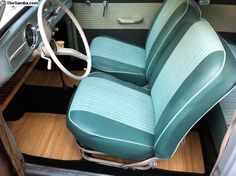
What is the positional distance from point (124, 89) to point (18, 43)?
622 millimetres

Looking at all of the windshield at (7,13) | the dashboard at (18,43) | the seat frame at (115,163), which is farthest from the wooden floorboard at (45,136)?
the windshield at (7,13)

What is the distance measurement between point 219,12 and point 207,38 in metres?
1.01

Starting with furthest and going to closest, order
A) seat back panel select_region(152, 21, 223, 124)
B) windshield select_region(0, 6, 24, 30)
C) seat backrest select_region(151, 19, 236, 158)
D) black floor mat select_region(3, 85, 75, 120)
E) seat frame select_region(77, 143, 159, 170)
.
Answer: black floor mat select_region(3, 85, 75, 120)
seat frame select_region(77, 143, 159, 170)
windshield select_region(0, 6, 24, 30)
seat back panel select_region(152, 21, 223, 124)
seat backrest select_region(151, 19, 236, 158)

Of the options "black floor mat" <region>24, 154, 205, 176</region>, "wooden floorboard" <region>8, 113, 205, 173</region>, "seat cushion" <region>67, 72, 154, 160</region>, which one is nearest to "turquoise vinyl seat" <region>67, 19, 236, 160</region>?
"seat cushion" <region>67, 72, 154, 160</region>

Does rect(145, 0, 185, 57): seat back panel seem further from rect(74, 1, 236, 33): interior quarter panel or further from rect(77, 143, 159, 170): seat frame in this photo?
rect(77, 143, 159, 170): seat frame

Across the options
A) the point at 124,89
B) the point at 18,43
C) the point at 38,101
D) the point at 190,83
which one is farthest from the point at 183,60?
the point at 38,101

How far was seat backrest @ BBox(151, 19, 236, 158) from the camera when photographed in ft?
2.87

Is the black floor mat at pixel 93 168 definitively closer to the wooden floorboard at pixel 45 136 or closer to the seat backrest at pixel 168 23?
the wooden floorboard at pixel 45 136

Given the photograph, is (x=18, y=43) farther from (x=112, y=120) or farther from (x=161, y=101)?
(x=161, y=101)

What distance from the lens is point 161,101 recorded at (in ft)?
3.89

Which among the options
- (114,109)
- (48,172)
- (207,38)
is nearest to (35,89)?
(48,172)

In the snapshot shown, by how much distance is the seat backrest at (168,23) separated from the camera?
51.8 inches

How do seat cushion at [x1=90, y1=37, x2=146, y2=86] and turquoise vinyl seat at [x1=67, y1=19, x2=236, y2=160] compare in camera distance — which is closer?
turquoise vinyl seat at [x1=67, y1=19, x2=236, y2=160]

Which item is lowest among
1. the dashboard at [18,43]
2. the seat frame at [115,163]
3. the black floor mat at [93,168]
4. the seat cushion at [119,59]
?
the black floor mat at [93,168]
